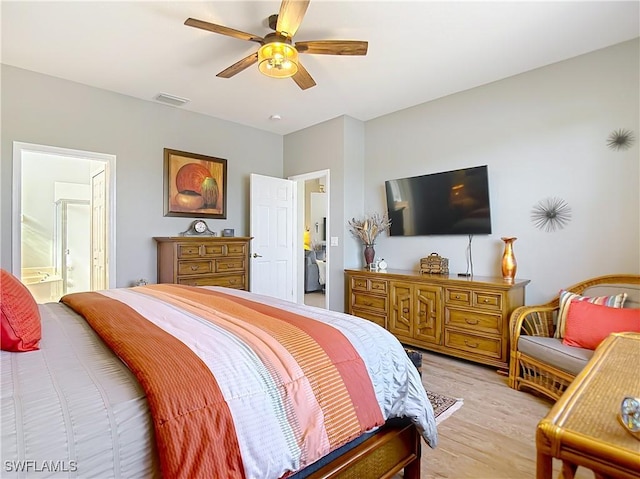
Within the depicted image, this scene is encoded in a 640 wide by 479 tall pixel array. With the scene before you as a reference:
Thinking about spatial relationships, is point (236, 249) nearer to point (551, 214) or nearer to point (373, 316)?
point (373, 316)

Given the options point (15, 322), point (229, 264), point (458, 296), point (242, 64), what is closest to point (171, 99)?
point (242, 64)

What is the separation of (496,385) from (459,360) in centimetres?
58

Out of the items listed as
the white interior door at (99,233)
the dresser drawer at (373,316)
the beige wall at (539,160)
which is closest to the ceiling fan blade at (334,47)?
the beige wall at (539,160)

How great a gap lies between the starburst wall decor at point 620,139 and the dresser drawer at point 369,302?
245 centimetres

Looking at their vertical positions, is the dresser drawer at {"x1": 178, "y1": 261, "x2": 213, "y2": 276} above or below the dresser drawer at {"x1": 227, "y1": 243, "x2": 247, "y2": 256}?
below

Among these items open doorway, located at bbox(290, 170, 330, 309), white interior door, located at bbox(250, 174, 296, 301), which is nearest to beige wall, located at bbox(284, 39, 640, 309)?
open doorway, located at bbox(290, 170, 330, 309)

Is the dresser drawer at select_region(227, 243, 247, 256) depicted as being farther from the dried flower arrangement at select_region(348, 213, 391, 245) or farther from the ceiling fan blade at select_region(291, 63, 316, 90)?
the ceiling fan blade at select_region(291, 63, 316, 90)

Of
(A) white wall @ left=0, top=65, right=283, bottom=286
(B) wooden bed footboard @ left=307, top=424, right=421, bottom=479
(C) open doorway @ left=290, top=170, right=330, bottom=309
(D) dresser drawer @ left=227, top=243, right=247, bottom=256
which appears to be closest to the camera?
(B) wooden bed footboard @ left=307, top=424, right=421, bottom=479

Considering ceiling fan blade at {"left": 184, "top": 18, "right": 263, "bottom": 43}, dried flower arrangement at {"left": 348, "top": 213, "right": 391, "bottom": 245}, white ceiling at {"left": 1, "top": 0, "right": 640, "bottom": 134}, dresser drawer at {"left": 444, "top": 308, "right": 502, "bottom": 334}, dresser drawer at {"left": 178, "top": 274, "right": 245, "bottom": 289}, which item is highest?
white ceiling at {"left": 1, "top": 0, "right": 640, "bottom": 134}

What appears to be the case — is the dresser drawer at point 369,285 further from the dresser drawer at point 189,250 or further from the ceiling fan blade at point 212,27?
the ceiling fan blade at point 212,27

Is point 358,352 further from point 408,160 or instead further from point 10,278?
point 408,160

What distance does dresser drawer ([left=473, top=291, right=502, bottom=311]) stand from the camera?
3.00m

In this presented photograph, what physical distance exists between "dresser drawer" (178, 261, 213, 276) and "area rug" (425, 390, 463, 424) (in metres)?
2.59

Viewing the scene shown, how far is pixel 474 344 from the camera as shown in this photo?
3.16 metres
